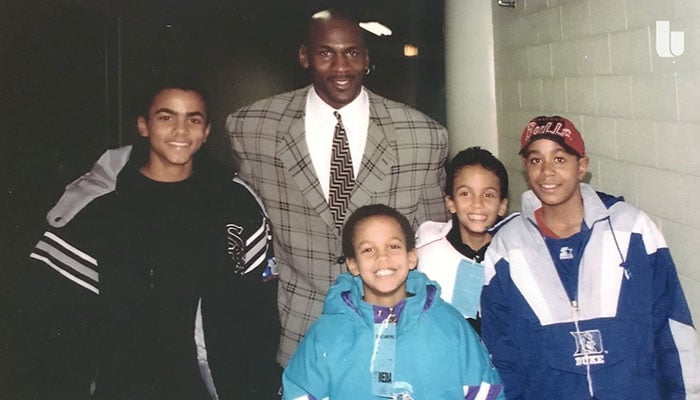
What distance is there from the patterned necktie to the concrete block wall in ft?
3.30

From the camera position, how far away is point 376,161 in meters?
2.25

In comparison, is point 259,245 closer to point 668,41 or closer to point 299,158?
point 299,158

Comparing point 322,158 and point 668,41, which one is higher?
point 668,41

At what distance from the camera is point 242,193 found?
6.93 feet

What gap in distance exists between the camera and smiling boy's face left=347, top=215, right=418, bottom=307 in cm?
177

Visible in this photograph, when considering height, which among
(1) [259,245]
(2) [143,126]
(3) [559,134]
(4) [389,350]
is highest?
(2) [143,126]

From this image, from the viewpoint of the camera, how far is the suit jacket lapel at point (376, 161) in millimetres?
2209

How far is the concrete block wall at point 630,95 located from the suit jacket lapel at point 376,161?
0.83 m

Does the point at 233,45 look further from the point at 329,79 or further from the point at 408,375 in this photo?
the point at 408,375

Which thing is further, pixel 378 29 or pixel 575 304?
pixel 378 29

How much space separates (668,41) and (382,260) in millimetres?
1142

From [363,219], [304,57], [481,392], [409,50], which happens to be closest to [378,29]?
[409,50]

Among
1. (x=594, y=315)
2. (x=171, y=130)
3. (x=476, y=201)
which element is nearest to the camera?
(x=594, y=315)

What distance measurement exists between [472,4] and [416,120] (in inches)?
53.9
